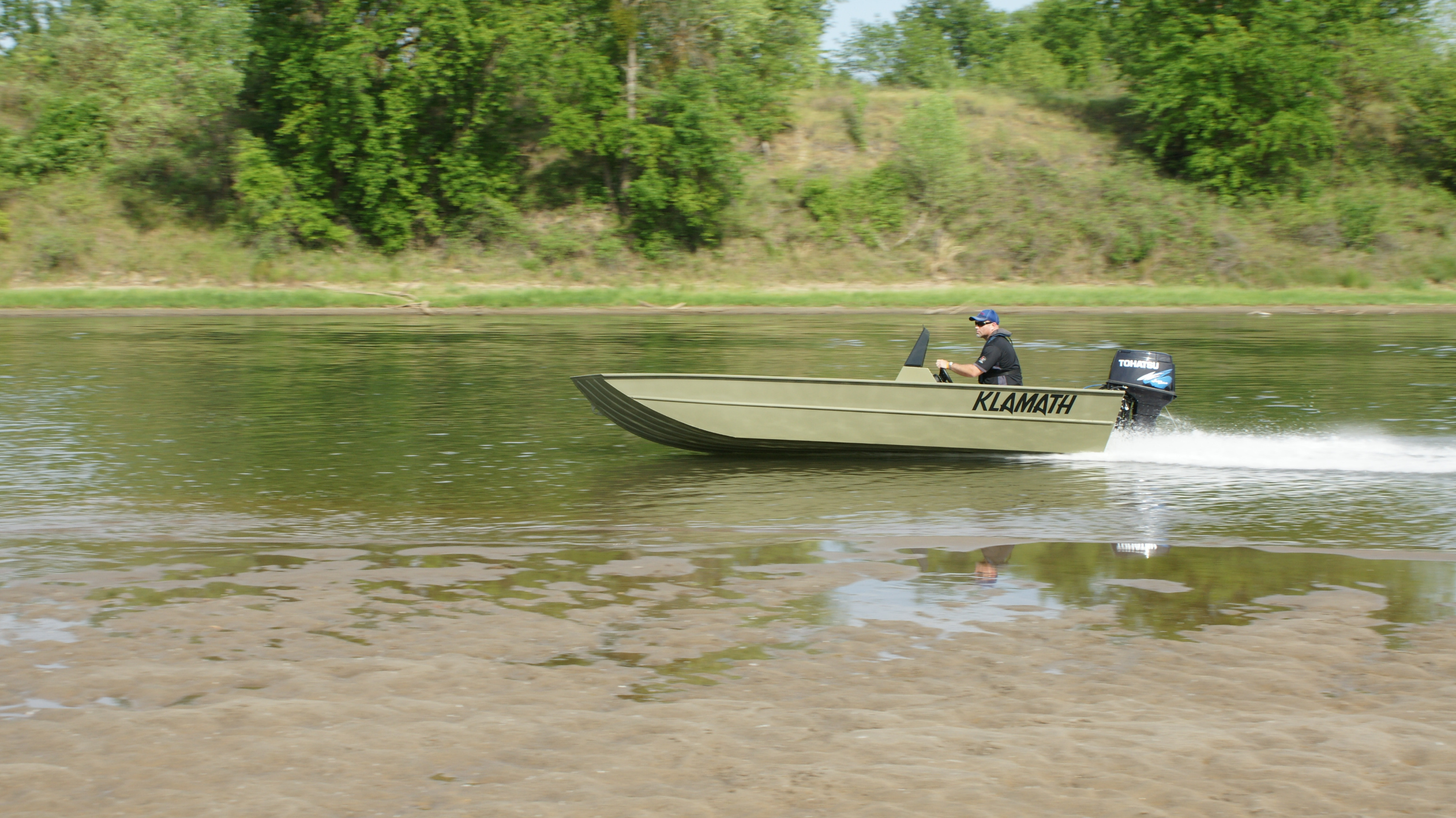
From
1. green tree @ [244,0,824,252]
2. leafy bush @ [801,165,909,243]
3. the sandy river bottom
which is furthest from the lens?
leafy bush @ [801,165,909,243]

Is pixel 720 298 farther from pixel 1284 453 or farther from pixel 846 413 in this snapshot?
pixel 846 413

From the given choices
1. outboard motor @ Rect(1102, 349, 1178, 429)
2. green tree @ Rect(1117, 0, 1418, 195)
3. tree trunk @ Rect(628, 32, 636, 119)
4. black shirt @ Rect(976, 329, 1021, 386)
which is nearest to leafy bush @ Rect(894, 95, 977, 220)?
green tree @ Rect(1117, 0, 1418, 195)

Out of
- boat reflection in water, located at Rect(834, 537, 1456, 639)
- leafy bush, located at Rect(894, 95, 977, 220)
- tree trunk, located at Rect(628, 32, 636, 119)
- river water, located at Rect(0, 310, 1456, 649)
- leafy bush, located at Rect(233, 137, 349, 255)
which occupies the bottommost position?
river water, located at Rect(0, 310, 1456, 649)

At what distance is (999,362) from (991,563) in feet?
14.7

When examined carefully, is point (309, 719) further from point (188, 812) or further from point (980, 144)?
point (980, 144)

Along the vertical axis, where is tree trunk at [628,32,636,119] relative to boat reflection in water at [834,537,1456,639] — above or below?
above

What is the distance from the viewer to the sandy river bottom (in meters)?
4.23

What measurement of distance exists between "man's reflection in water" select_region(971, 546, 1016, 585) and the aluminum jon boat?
319 cm

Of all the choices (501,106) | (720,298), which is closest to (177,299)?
(501,106)

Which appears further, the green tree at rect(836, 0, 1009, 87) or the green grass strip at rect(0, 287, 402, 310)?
the green tree at rect(836, 0, 1009, 87)

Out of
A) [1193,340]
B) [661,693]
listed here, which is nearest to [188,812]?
[661,693]

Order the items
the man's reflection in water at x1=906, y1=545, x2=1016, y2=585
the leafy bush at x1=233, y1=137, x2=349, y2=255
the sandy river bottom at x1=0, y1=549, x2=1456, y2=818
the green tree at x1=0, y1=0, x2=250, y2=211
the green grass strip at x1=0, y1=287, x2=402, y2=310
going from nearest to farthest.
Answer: the sandy river bottom at x1=0, y1=549, x2=1456, y2=818 < the man's reflection in water at x1=906, y1=545, x2=1016, y2=585 < the green grass strip at x1=0, y1=287, x2=402, y2=310 < the leafy bush at x1=233, y1=137, x2=349, y2=255 < the green tree at x1=0, y1=0, x2=250, y2=211

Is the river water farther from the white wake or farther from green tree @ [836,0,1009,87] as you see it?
green tree @ [836,0,1009,87]

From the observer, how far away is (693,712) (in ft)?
16.5
